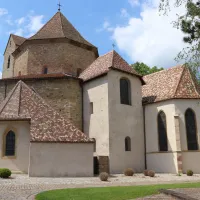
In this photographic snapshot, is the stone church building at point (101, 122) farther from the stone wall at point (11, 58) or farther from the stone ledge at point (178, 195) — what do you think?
the stone ledge at point (178, 195)

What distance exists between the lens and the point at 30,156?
18672mm

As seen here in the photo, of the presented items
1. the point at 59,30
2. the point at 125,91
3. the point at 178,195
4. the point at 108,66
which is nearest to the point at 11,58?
the point at 59,30

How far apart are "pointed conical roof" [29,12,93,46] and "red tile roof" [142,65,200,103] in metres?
Answer: 9.45

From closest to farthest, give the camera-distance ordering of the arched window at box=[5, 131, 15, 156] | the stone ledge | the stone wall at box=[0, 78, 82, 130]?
the stone ledge
the arched window at box=[5, 131, 15, 156]
the stone wall at box=[0, 78, 82, 130]

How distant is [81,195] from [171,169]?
45.1 feet

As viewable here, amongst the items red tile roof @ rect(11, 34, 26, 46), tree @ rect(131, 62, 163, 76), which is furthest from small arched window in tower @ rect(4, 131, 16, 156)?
tree @ rect(131, 62, 163, 76)

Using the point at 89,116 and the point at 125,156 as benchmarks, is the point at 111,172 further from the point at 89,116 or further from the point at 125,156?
the point at 89,116

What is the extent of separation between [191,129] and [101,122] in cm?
784

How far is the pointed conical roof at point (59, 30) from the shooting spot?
99.5 ft

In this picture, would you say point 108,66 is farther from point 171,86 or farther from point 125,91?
point 171,86

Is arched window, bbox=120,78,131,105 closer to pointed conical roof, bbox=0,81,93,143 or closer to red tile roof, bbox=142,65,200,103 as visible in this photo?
red tile roof, bbox=142,65,200,103

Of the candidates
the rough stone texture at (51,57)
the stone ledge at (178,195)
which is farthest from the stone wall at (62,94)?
the stone ledge at (178,195)

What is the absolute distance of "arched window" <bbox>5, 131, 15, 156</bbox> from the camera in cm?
2041

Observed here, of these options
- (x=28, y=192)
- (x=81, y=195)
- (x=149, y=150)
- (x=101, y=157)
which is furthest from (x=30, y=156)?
(x=149, y=150)
